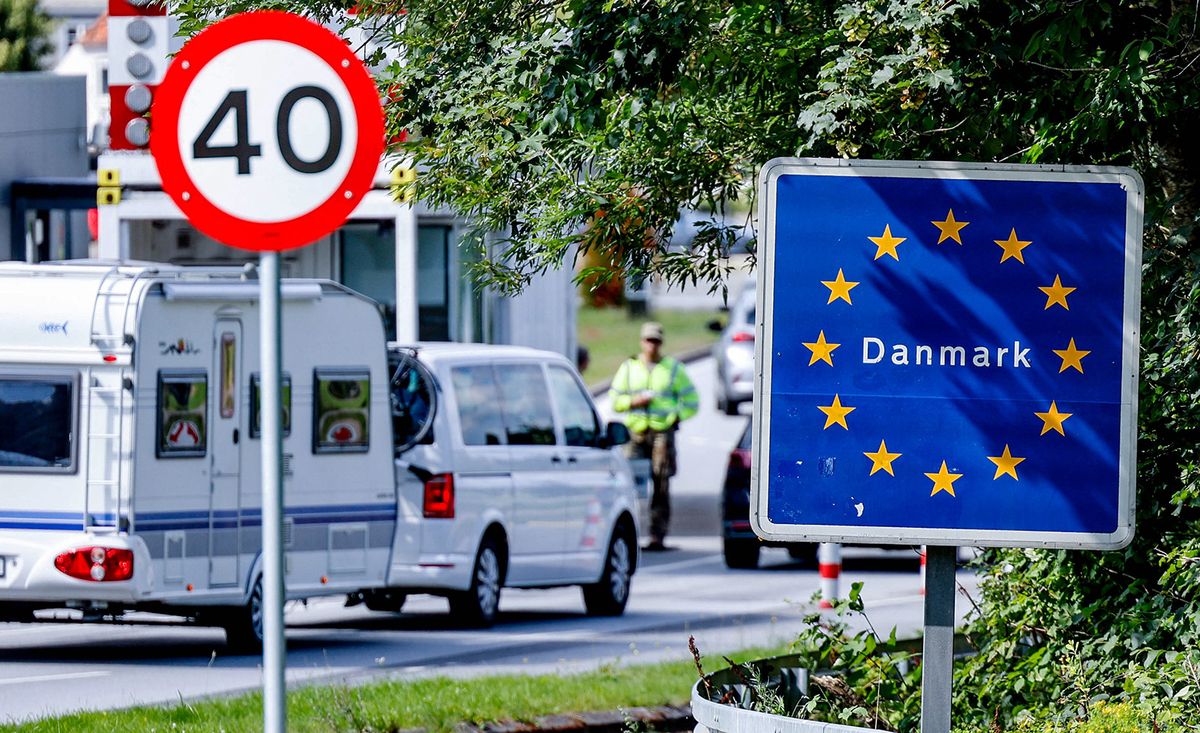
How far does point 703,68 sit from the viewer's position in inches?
292

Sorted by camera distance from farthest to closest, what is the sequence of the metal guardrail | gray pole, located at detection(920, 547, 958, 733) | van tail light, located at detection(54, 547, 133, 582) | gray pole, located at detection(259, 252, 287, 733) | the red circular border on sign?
van tail light, located at detection(54, 547, 133, 582) → the metal guardrail → gray pole, located at detection(920, 547, 958, 733) → the red circular border on sign → gray pole, located at detection(259, 252, 287, 733)

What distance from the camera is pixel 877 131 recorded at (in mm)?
6824

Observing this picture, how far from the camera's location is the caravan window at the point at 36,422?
41.5 feet

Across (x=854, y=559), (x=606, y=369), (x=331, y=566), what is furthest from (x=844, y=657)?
(x=606, y=369)

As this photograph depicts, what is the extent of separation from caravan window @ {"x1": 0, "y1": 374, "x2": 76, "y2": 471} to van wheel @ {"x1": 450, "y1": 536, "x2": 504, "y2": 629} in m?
3.34

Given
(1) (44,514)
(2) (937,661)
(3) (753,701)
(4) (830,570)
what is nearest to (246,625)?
(1) (44,514)

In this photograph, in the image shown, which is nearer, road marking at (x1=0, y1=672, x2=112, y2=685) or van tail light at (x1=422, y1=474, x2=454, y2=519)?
road marking at (x1=0, y1=672, x2=112, y2=685)

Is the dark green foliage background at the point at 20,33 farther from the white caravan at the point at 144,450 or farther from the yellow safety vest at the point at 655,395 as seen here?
the white caravan at the point at 144,450

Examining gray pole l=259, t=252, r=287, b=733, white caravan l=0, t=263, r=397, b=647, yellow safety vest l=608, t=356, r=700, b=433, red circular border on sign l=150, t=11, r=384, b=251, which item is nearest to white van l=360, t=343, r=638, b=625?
white caravan l=0, t=263, r=397, b=647

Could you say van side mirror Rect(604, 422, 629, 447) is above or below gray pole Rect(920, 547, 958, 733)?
below

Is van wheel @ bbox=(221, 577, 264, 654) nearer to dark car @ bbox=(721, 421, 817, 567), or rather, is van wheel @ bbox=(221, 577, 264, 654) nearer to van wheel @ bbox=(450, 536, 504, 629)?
van wheel @ bbox=(450, 536, 504, 629)

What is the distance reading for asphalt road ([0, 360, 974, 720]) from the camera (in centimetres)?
1169

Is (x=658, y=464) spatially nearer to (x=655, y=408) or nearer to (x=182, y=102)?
(x=655, y=408)

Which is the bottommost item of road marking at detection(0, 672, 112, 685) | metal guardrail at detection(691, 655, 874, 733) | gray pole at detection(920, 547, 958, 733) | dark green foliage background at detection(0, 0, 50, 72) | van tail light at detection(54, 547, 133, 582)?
road marking at detection(0, 672, 112, 685)
